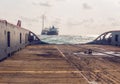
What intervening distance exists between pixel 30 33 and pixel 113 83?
54460 mm

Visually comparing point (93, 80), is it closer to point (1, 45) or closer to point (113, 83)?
point (113, 83)

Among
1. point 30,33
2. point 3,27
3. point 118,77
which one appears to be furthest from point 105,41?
point 118,77

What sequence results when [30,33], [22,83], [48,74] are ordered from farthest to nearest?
[30,33] < [48,74] < [22,83]

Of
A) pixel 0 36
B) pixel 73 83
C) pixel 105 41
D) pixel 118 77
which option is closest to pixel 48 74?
pixel 73 83

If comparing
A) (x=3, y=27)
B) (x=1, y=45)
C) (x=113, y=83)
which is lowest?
(x=113, y=83)

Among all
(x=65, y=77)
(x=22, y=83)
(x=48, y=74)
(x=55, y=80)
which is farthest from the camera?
(x=48, y=74)

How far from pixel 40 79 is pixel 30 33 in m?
52.6

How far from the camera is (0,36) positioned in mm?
25656

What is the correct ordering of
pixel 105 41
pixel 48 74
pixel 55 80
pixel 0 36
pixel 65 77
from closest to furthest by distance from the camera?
pixel 55 80
pixel 65 77
pixel 48 74
pixel 0 36
pixel 105 41

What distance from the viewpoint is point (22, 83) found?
14.6 m

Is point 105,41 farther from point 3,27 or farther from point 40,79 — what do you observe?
point 40,79

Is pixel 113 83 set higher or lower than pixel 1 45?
lower

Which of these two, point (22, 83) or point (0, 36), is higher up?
point (0, 36)

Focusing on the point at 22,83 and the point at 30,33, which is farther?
the point at 30,33
